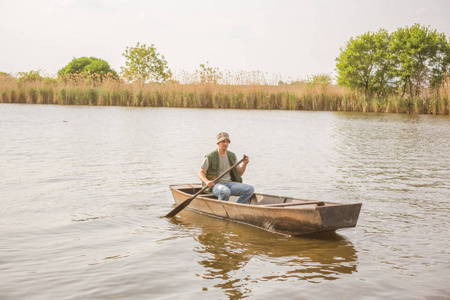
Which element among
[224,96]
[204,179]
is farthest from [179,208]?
[224,96]

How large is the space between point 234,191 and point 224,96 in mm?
24661

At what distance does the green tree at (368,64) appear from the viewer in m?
36.8

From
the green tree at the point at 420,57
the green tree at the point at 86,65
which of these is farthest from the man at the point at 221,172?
the green tree at the point at 86,65

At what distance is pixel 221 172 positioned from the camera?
800 cm

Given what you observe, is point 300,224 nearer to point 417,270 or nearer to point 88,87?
point 417,270

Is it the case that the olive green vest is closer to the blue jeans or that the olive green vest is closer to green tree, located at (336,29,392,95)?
the blue jeans

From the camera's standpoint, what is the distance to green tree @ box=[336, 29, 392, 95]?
36812mm

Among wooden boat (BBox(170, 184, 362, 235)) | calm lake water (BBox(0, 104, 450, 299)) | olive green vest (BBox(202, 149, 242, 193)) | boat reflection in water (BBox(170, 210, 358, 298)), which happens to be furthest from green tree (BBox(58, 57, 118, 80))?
boat reflection in water (BBox(170, 210, 358, 298))

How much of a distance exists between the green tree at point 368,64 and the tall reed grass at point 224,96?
9.78 feet

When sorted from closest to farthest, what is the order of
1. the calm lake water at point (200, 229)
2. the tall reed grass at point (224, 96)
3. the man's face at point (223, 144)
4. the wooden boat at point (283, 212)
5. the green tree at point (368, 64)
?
the calm lake water at point (200, 229) < the wooden boat at point (283, 212) < the man's face at point (223, 144) < the tall reed grass at point (224, 96) < the green tree at point (368, 64)

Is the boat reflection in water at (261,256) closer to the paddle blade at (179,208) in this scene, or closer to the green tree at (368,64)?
the paddle blade at (179,208)

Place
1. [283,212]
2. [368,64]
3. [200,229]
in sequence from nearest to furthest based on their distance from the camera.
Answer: [283,212]
[200,229]
[368,64]

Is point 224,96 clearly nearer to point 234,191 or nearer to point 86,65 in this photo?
point 234,191

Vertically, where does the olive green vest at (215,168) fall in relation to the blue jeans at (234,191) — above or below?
above
